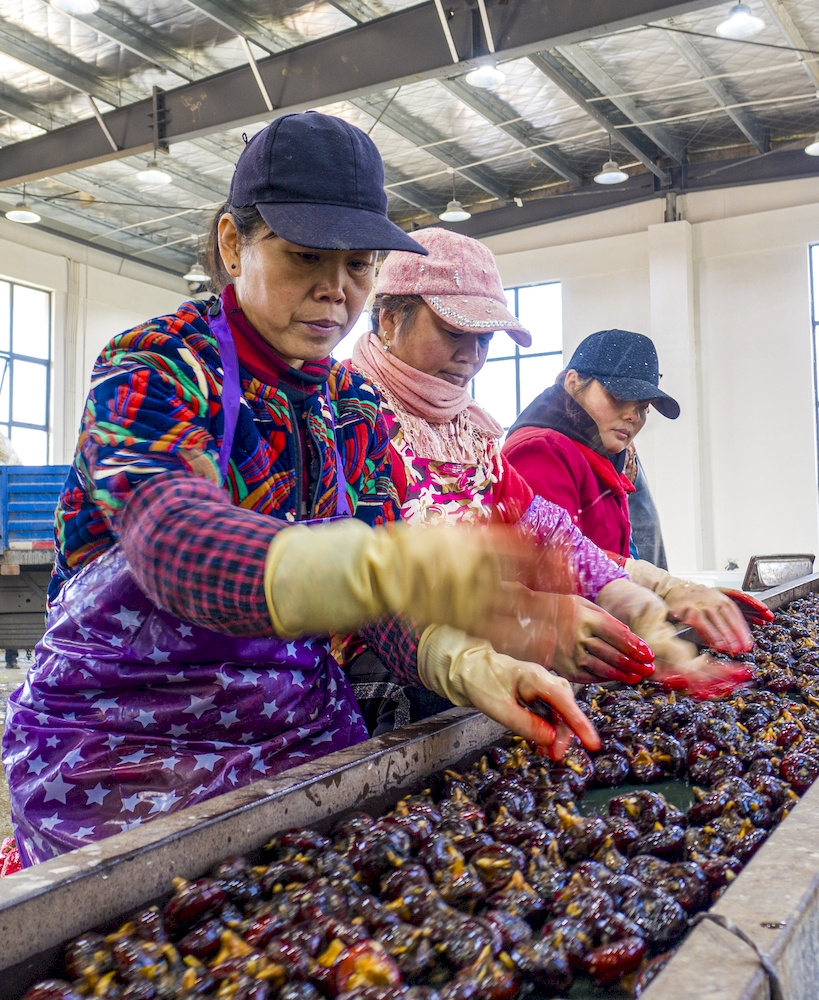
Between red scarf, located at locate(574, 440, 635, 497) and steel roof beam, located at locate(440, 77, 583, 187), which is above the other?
steel roof beam, located at locate(440, 77, 583, 187)

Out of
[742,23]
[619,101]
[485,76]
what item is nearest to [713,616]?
[485,76]

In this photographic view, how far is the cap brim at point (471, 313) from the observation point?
90.8 inches

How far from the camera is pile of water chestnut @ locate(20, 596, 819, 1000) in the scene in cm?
94

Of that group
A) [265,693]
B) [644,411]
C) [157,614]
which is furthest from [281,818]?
[644,411]

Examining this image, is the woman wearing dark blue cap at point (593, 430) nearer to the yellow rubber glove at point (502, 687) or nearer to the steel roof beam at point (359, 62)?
the yellow rubber glove at point (502, 687)

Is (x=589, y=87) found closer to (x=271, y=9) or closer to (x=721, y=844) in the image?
(x=271, y=9)

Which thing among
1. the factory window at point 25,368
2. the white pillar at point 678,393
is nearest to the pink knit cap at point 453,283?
the white pillar at point 678,393

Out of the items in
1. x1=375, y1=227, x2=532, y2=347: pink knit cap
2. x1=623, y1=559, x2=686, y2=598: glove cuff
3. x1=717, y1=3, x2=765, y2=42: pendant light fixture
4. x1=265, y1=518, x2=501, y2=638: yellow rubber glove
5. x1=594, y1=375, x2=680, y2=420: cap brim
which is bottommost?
x1=623, y1=559, x2=686, y2=598: glove cuff

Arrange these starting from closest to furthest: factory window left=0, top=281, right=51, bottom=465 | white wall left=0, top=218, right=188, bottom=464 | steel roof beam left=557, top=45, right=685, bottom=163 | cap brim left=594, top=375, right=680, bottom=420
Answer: cap brim left=594, top=375, right=680, bottom=420 → steel roof beam left=557, top=45, right=685, bottom=163 → factory window left=0, top=281, right=51, bottom=465 → white wall left=0, top=218, right=188, bottom=464

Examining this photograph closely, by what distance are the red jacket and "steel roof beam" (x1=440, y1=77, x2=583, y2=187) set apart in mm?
7187

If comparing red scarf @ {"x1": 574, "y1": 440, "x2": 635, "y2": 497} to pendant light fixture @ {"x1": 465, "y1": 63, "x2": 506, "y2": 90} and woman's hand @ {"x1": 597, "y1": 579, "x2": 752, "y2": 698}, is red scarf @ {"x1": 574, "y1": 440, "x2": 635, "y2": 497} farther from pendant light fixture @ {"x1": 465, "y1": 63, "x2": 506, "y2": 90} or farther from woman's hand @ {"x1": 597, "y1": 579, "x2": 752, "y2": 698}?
pendant light fixture @ {"x1": 465, "y1": 63, "x2": 506, "y2": 90}

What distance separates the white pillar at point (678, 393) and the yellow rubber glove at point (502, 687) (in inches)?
417

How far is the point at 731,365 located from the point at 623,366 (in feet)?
30.8

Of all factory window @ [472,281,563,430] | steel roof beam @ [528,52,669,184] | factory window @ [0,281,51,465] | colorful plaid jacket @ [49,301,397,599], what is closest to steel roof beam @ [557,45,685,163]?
steel roof beam @ [528,52,669,184]
